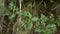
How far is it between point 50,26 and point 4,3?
29.0 inches

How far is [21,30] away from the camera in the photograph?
7.80 ft

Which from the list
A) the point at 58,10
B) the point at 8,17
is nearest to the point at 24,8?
the point at 8,17

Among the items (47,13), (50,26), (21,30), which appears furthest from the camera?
(47,13)

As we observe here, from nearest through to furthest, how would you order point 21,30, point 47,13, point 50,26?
point 50,26
point 21,30
point 47,13

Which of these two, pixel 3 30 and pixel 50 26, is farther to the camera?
pixel 3 30

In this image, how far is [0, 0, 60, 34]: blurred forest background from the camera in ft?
7.45

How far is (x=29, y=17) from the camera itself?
2.26 meters

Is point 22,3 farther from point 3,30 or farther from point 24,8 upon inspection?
point 3,30

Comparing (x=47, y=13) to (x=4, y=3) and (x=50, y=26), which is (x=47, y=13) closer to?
(x=50, y=26)

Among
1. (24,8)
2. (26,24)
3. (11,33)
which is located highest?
(24,8)

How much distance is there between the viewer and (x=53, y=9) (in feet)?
8.28

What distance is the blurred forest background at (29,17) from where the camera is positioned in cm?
227

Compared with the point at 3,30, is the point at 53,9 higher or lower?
higher

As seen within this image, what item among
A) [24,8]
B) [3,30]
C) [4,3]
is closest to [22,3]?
[24,8]
